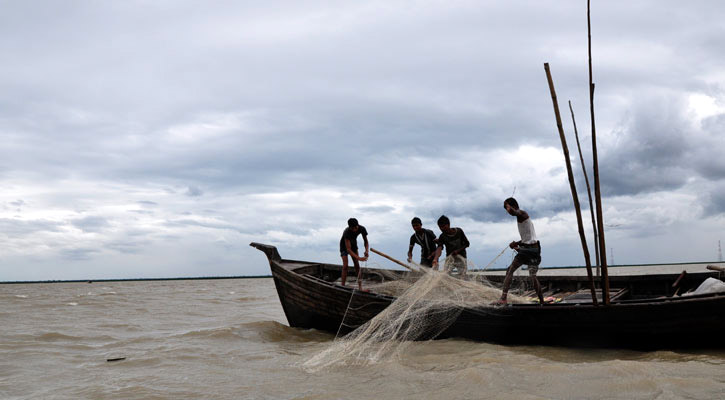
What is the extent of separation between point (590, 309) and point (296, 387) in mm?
3787

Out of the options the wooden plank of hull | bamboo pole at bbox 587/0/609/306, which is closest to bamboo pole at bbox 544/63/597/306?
bamboo pole at bbox 587/0/609/306

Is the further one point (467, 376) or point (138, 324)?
point (138, 324)

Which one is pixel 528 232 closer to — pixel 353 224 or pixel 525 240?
pixel 525 240

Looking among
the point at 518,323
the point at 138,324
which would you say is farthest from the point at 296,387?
the point at 138,324

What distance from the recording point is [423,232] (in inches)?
350

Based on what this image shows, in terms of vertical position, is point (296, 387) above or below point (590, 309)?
below

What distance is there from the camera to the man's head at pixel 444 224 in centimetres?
805

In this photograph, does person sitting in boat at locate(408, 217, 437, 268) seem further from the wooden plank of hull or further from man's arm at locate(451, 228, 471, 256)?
the wooden plank of hull

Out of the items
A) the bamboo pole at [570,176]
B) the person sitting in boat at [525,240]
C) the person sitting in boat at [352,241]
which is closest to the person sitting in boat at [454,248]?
the person sitting in boat at [352,241]

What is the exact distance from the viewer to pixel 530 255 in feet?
21.6

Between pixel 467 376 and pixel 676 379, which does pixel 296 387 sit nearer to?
pixel 467 376

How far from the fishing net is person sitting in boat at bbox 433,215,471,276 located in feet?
0.91

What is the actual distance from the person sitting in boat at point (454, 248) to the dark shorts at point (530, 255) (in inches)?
68.4

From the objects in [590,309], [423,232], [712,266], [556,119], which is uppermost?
[556,119]
